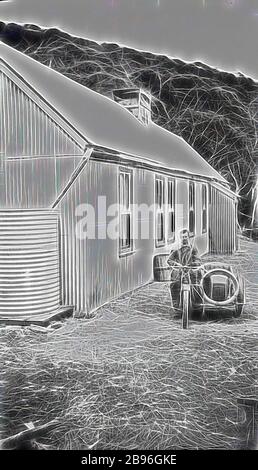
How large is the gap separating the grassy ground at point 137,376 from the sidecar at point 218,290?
0.16 ft

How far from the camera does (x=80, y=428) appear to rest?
189 centimetres

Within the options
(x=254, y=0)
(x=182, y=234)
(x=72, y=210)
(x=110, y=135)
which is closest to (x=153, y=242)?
(x=182, y=234)

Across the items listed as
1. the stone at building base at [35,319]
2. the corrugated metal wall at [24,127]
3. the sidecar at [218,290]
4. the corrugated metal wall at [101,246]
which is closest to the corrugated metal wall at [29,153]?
the corrugated metal wall at [24,127]

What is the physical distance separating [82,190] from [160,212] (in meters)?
0.44

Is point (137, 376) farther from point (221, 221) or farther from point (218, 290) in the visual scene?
point (221, 221)

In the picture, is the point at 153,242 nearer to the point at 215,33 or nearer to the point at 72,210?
the point at 72,210

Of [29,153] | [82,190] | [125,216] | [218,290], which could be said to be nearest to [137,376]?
[218,290]

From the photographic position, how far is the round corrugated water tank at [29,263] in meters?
2.22

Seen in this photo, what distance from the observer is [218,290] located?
7.01 feet

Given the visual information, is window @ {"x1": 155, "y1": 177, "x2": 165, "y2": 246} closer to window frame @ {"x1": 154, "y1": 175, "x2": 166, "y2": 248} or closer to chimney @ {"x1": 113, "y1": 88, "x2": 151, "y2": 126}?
window frame @ {"x1": 154, "y1": 175, "x2": 166, "y2": 248}

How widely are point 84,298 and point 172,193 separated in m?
0.72

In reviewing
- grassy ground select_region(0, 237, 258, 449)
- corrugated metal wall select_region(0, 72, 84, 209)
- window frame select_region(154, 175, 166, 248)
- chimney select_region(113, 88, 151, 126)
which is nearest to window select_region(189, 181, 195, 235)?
window frame select_region(154, 175, 166, 248)

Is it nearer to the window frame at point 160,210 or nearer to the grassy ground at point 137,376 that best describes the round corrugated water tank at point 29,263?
the grassy ground at point 137,376

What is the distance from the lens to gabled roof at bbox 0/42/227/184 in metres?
2.16
